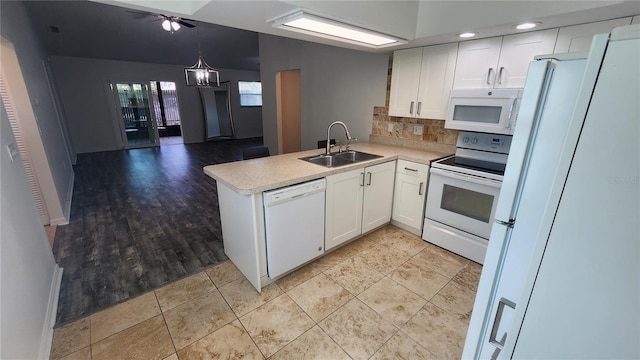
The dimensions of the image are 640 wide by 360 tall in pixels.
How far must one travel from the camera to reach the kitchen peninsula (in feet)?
6.48

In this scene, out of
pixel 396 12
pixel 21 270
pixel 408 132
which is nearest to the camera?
pixel 21 270

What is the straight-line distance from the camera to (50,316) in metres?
1.88

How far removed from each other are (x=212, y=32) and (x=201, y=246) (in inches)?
197

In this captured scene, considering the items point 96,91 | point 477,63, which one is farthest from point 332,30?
point 96,91

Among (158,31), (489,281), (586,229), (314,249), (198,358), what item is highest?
(158,31)

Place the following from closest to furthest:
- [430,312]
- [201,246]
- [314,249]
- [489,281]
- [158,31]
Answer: [489,281]
[430,312]
[314,249]
[201,246]
[158,31]

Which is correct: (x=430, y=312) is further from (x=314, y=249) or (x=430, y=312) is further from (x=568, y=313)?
(x=568, y=313)

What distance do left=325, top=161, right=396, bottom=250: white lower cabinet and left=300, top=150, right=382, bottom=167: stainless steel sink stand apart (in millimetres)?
207

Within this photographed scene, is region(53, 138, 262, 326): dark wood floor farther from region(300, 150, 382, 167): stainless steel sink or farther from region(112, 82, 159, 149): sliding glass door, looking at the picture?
region(112, 82, 159, 149): sliding glass door

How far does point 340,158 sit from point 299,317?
171 centimetres

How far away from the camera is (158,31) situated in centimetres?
560

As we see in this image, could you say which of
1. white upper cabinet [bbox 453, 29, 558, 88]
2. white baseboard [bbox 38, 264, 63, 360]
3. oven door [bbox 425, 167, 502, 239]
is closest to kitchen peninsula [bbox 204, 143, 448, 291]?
oven door [bbox 425, 167, 502, 239]

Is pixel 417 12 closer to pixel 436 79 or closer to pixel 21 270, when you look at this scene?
pixel 436 79

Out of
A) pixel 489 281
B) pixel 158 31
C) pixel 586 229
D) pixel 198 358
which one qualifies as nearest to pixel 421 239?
pixel 489 281
